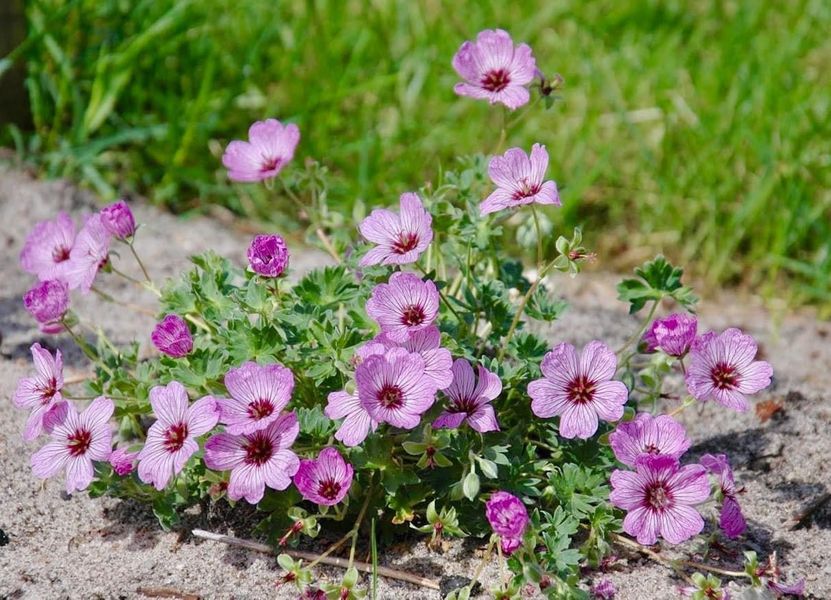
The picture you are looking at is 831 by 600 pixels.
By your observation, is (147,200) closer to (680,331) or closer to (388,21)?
(388,21)

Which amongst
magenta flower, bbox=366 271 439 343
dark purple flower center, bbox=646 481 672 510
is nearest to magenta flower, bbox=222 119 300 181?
magenta flower, bbox=366 271 439 343

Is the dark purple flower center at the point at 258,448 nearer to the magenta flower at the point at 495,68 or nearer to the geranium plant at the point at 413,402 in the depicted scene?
the geranium plant at the point at 413,402

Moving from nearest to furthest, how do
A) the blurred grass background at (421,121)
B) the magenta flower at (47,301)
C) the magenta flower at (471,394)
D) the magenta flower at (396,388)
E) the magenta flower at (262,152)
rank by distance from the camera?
the magenta flower at (396,388) → the magenta flower at (471,394) → the magenta flower at (47,301) → the magenta flower at (262,152) → the blurred grass background at (421,121)

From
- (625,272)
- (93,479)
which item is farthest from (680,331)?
(625,272)

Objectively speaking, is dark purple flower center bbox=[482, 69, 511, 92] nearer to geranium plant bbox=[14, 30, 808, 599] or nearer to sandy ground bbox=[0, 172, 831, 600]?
geranium plant bbox=[14, 30, 808, 599]

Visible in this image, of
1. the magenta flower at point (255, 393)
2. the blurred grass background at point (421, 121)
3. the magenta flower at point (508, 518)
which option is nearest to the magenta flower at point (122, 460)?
the magenta flower at point (255, 393)

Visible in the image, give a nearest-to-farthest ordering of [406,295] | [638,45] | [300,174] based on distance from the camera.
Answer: [406,295]
[300,174]
[638,45]
